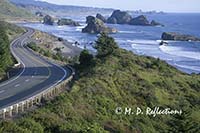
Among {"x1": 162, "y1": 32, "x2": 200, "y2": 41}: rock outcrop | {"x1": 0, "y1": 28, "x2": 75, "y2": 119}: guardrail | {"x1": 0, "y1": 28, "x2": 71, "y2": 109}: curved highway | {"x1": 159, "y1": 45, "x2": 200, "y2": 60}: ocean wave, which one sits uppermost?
{"x1": 0, "y1": 28, "x2": 75, "y2": 119}: guardrail

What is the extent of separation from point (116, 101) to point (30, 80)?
470 inches

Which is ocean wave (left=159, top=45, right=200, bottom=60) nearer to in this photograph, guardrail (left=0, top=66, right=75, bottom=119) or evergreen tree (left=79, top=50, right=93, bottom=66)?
evergreen tree (left=79, top=50, right=93, bottom=66)

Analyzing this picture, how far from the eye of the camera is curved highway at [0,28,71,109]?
38.9m

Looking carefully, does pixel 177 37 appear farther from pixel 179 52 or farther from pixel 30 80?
pixel 30 80

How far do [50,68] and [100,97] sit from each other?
73.3 ft

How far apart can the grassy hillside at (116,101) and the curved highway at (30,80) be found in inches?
129

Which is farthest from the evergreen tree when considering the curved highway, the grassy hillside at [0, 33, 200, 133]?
the curved highway

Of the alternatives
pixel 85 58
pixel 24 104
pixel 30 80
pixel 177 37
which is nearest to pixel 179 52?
pixel 177 37

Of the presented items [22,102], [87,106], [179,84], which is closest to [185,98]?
[179,84]

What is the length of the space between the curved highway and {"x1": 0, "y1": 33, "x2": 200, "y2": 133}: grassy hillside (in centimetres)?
328

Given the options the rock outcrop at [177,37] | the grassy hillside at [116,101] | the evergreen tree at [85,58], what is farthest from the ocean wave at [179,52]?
the evergreen tree at [85,58]

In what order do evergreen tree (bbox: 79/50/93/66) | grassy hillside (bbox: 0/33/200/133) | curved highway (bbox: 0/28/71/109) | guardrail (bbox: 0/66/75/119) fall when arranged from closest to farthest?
grassy hillside (bbox: 0/33/200/133) → guardrail (bbox: 0/66/75/119) → curved highway (bbox: 0/28/71/109) → evergreen tree (bbox: 79/50/93/66)

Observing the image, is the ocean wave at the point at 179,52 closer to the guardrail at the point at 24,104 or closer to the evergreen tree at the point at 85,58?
the evergreen tree at the point at 85,58

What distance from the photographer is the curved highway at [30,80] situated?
38938mm
